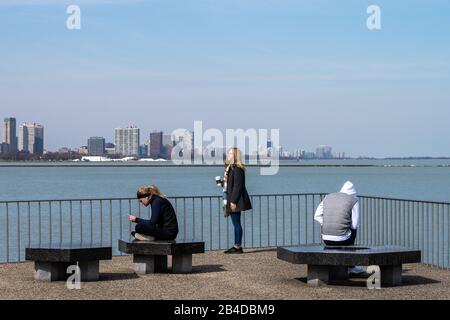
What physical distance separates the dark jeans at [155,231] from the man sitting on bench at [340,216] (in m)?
2.29

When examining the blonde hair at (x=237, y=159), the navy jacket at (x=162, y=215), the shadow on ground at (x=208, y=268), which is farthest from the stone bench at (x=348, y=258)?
the blonde hair at (x=237, y=159)

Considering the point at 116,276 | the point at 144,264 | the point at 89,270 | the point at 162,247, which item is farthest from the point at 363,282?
the point at 89,270

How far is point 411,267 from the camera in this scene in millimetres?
13953

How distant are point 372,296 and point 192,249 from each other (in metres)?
3.19

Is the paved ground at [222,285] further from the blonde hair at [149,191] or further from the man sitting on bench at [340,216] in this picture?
the blonde hair at [149,191]

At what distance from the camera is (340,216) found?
1210 centimetres

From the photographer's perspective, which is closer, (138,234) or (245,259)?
(138,234)

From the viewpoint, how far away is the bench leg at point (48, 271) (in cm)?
1226

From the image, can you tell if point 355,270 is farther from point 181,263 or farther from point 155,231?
point 155,231

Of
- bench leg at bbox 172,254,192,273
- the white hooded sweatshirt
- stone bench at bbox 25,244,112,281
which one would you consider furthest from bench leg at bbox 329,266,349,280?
stone bench at bbox 25,244,112,281
